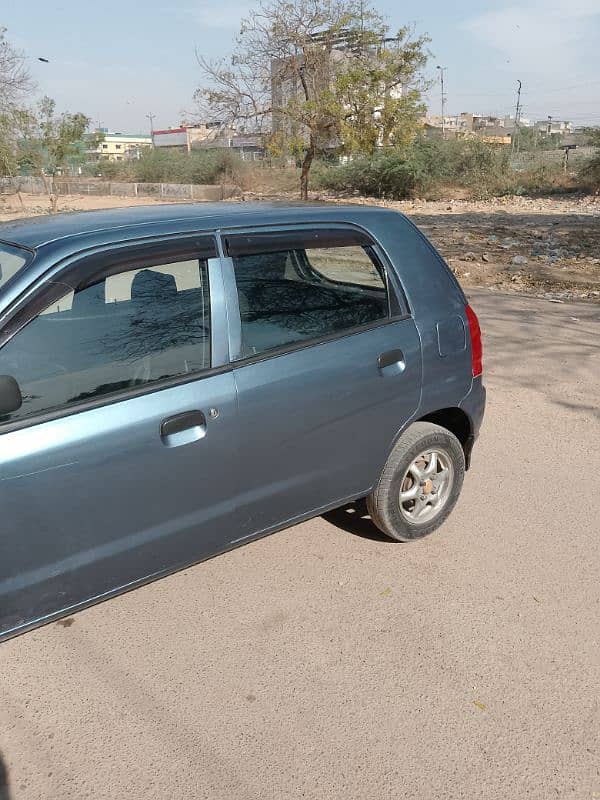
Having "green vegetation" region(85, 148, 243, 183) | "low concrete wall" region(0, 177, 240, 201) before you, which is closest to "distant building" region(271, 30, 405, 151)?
"low concrete wall" region(0, 177, 240, 201)

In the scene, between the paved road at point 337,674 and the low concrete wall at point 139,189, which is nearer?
the paved road at point 337,674

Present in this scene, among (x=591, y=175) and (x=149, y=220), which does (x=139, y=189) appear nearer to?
(x=591, y=175)

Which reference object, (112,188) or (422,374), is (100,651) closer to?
(422,374)

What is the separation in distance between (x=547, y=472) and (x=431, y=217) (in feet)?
75.3

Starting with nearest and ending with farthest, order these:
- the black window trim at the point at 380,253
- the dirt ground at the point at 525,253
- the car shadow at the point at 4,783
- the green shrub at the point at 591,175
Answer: the car shadow at the point at 4,783
the black window trim at the point at 380,253
the dirt ground at the point at 525,253
the green shrub at the point at 591,175

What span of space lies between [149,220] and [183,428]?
885 mm

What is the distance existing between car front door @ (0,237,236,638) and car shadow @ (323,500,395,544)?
1.13 m

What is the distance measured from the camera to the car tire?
3.48 metres

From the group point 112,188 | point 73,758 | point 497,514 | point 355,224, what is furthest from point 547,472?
point 112,188

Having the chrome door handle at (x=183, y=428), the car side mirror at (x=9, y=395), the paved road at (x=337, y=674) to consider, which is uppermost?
the car side mirror at (x=9, y=395)

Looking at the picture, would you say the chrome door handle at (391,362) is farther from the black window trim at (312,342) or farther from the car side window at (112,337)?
the car side window at (112,337)

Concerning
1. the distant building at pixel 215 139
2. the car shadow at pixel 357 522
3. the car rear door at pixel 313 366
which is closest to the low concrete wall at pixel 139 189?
the distant building at pixel 215 139

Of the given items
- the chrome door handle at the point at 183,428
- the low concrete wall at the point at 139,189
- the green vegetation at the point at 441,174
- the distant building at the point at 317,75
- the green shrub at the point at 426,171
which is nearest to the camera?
the chrome door handle at the point at 183,428

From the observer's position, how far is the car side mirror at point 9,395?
7.40 ft
